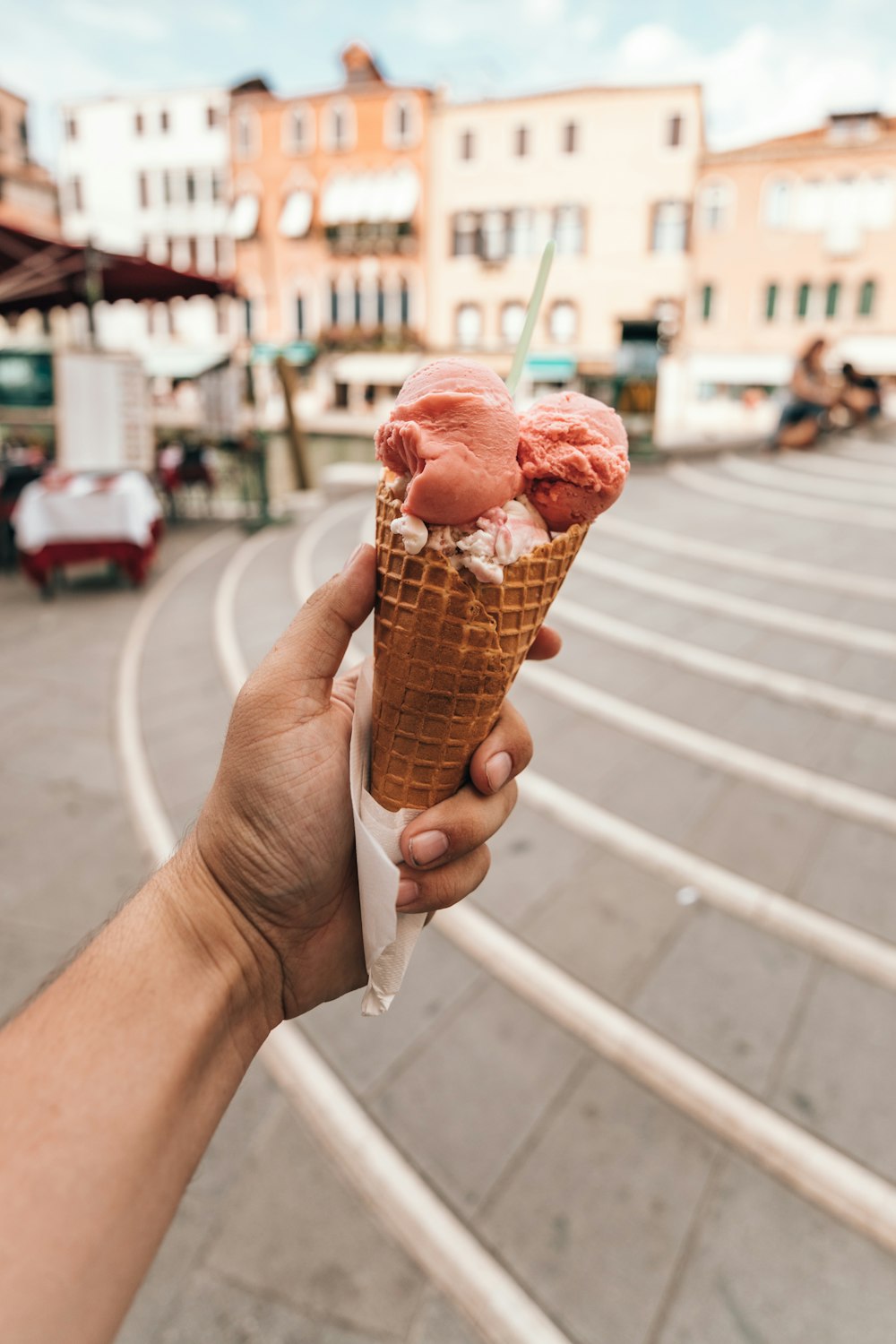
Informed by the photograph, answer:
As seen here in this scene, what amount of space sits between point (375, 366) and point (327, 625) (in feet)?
111

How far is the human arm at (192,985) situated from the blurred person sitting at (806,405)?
12.6 m

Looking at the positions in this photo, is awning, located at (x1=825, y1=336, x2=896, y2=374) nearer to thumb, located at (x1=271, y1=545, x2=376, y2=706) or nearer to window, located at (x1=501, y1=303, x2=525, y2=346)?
window, located at (x1=501, y1=303, x2=525, y2=346)

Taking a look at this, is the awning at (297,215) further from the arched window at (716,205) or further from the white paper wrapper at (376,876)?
the white paper wrapper at (376,876)

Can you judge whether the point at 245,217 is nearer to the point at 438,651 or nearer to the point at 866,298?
the point at 866,298

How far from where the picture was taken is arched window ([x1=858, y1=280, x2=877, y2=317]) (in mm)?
28422

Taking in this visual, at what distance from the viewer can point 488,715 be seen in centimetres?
190

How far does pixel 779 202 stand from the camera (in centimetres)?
2855

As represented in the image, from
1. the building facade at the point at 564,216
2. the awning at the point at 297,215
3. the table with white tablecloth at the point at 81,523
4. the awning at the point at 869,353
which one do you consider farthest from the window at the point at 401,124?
the table with white tablecloth at the point at 81,523

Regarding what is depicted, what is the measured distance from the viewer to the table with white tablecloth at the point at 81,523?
7941 mm

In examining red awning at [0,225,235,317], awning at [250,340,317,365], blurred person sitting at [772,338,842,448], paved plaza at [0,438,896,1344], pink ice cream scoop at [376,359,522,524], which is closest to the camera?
pink ice cream scoop at [376,359,522,524]

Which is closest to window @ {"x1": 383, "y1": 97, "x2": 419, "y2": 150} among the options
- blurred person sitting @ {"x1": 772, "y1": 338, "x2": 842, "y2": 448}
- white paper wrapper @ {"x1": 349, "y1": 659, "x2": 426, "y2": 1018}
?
blurred person sitting @ {"x1": 772, "y1": 338, "x2": 842, "y2": 448}

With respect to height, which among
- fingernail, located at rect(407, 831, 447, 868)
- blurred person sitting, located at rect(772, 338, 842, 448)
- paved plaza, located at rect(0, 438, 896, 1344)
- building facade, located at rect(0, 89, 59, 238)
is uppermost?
building facade, located at rect(0, 89, 59, 238)

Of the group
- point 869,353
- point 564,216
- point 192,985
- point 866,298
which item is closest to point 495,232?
point 564,216

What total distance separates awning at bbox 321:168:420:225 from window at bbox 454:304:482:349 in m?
4.14
